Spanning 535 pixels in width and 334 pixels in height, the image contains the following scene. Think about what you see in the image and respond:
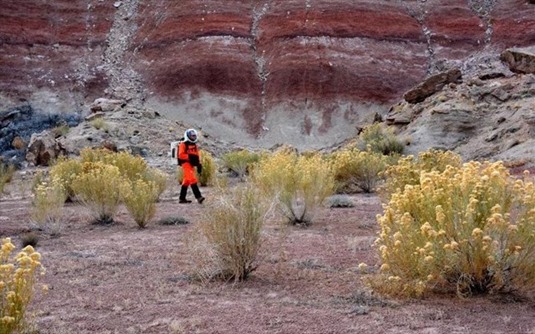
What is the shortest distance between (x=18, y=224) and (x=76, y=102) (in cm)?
2823

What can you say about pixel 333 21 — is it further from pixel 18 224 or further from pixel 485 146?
pixel 18 224

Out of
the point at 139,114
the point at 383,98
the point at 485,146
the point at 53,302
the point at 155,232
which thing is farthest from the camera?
the point at 383,98

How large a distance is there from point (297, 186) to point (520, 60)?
856 inches

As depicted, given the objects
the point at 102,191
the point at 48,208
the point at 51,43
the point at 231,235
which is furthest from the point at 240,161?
the point at 51,43

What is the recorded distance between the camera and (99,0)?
47688mm

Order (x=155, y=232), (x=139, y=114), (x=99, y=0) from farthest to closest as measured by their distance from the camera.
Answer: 1. (x=99, y=0)
2. (x=139, y=114)
3. (x=155, y=232)

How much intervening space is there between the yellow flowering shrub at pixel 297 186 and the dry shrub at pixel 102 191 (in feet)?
8.80

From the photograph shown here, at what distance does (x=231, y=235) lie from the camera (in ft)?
21.6

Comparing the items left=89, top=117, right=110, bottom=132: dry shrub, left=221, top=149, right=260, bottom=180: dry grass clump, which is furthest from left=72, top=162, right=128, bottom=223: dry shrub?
left=89, top=117, right=110, bottom=132: dry shrub

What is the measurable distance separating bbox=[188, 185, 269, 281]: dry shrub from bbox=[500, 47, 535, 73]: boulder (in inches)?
961

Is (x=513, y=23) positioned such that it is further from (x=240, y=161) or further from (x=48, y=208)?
(x=48, y=208)

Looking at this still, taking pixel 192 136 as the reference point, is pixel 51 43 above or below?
above

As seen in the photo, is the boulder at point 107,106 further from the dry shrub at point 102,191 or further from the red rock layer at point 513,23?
the red rock layer at point 513,23

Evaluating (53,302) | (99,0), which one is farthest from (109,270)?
(99,0)
